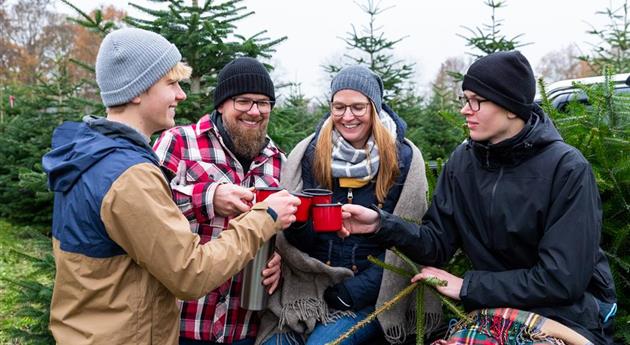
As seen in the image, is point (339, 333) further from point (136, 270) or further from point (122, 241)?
point (122, 241)

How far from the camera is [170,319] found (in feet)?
7.68

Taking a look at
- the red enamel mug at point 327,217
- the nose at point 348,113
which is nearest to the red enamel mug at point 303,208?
the red enamel mug at point 327,217

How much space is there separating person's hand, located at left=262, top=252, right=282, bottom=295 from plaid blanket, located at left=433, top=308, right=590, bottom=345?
961 mm

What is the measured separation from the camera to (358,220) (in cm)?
288

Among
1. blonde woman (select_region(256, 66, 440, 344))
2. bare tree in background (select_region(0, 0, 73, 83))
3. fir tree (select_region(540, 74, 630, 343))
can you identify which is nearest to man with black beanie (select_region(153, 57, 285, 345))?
blonde woman (select_region(256, 66, 440, 344))

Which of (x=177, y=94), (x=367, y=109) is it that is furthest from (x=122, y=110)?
(x=367, y=109)

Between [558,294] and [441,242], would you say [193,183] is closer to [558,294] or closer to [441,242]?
[441,242]

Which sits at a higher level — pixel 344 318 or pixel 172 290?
pixel 172 290

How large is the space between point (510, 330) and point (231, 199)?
1.45 m

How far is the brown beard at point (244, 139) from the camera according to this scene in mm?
3225

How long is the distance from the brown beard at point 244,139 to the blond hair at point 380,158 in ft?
1.15

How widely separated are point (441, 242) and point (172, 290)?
1.36 metres

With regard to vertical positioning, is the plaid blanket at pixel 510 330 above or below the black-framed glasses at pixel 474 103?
below

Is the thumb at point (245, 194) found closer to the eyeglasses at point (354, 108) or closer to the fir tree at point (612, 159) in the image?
the eyeglasses at point (354, 108)
